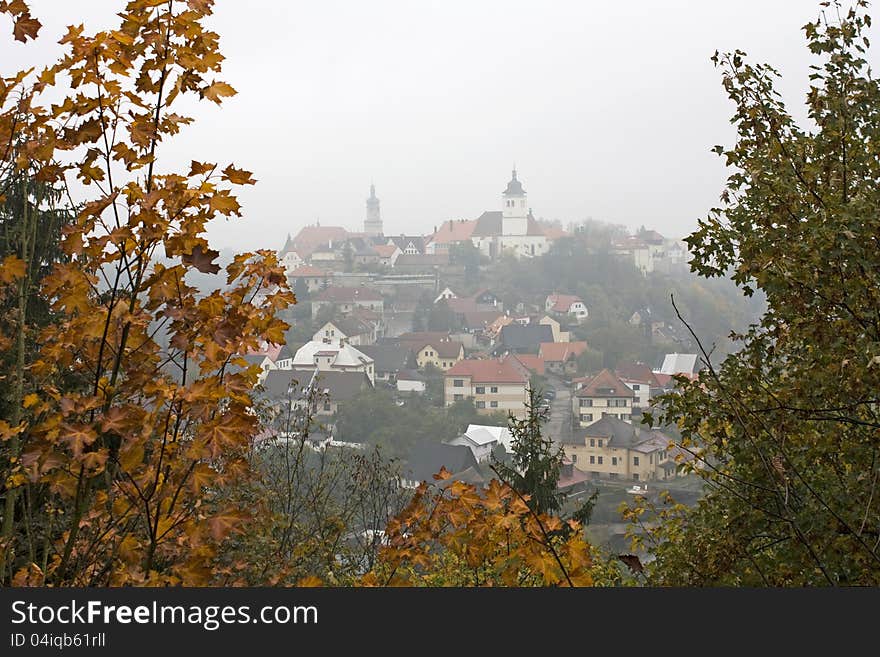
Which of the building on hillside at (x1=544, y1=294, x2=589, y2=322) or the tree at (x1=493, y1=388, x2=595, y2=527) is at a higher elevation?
the building on hillside at (x1=544, y1=294, x2=589, y2=322)

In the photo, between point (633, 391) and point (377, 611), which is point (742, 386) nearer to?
point (377, 611)

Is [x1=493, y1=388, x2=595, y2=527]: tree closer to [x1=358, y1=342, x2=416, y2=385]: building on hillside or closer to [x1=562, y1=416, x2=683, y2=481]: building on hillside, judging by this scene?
[x1=562, y1=416, x2=683, y2=481]: building on hillside

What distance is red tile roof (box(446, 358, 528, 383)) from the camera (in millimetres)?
38906

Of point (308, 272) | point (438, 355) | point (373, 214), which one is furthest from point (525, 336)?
point (373, 214)

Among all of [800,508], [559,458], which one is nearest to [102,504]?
[800,508]

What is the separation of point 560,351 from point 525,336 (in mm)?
7460

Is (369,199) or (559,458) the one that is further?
(369,199)

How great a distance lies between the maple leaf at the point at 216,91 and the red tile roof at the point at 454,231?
89974 mm

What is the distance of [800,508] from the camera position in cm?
303

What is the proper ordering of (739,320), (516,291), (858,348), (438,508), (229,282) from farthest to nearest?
(516,291) < (739,320) < (858,348) < (438,508) < (229,282)

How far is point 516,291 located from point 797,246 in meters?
64.5

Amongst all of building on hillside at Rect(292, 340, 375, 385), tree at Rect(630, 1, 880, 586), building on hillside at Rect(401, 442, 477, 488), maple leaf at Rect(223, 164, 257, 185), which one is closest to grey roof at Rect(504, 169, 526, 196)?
building on hillside at Rect(292, 340, 375, 385)

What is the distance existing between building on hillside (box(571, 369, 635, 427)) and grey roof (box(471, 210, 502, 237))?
59.4m

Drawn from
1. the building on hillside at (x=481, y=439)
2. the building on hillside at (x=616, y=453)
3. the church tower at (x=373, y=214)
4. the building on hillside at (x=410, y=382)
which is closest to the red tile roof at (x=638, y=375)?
the building on hillside at (x=616, y=453)
